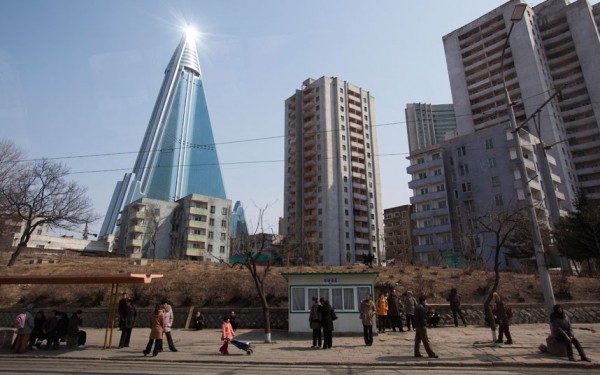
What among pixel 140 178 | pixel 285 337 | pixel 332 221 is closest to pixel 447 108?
pixel 332 221

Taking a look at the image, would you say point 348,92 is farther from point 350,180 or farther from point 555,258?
point 555,258

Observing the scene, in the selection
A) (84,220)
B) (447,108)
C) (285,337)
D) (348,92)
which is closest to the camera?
(285,337)

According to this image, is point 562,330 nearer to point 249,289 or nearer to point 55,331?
point 55,331

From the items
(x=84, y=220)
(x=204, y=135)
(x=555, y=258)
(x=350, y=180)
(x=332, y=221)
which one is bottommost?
(x=555, y=258)

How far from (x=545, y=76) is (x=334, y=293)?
8010 centimetres

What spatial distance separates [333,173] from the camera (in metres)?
86.2

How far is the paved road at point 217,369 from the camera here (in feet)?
30.7

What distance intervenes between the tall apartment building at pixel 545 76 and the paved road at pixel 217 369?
228ft

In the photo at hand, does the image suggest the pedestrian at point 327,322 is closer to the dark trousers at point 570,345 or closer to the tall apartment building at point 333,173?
the dark trousers at point 570,345

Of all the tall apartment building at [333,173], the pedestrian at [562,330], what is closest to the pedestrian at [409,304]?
the pedestrian at [562,330]

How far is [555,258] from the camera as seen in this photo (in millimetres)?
11180

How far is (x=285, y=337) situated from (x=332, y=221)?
64.7 metres

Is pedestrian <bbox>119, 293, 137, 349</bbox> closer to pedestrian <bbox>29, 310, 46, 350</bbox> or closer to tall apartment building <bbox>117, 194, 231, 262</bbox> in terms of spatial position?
pedestrian <bbox>29, 310, 46, 350</bbox>

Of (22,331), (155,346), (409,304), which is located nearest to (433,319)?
(409,304)
